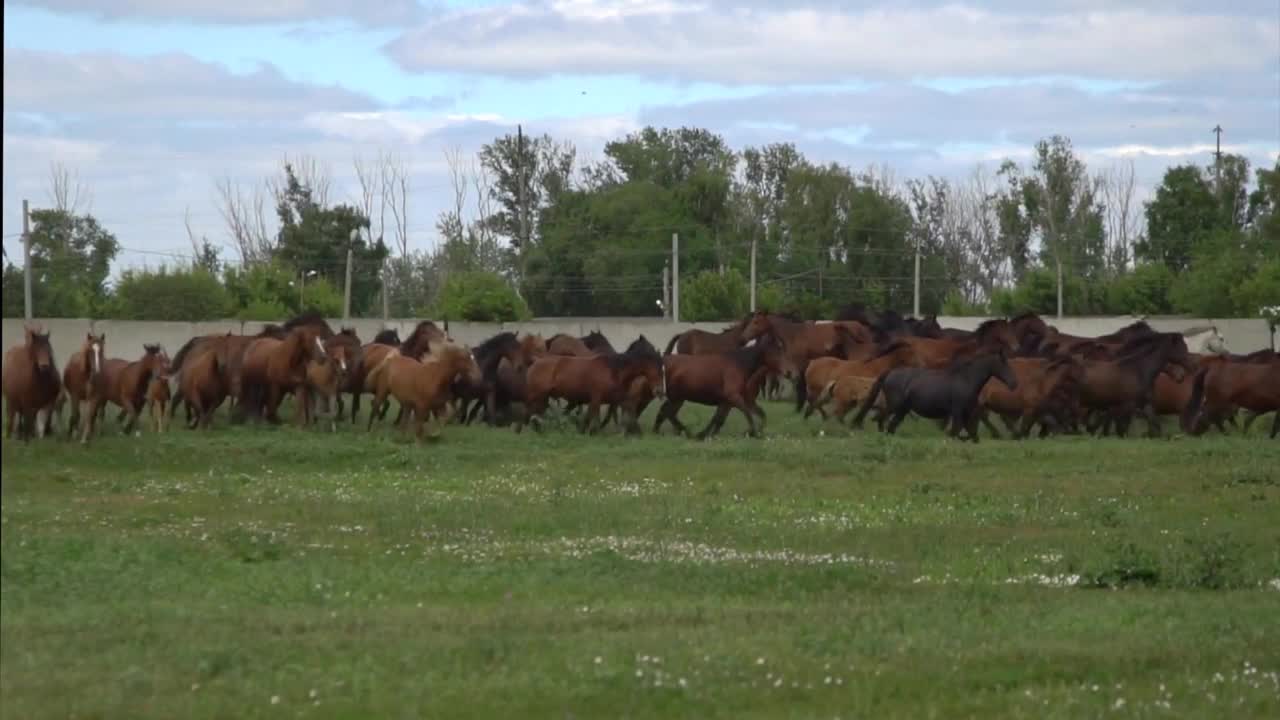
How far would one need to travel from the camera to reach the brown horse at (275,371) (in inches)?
1128

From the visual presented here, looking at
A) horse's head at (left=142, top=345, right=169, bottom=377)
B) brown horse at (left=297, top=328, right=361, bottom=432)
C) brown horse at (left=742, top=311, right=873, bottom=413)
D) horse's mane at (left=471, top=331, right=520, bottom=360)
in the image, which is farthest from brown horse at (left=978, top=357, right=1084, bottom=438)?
horse's head at (left=142, top=345, right=169, bottom=377)

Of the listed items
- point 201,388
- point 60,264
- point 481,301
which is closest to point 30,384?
point 60,264

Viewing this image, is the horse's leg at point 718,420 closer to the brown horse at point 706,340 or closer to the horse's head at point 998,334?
the brown horse at point 706,340

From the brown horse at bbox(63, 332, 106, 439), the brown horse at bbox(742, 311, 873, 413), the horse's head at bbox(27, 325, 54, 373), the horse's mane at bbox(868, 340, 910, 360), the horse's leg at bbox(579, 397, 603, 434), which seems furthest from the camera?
the brown horse at bbox(742, 311, 873, 413)

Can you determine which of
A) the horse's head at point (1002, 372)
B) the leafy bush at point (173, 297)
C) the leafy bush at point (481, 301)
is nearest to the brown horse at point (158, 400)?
the leafy bush at point (173, 297)

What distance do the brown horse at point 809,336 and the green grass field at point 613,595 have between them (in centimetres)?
1587

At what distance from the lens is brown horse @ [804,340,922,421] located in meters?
31.7

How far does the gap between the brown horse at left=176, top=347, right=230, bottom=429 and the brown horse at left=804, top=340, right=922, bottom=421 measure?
10532 mm

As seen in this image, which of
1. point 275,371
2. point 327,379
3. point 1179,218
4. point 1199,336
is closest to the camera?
point 275,371

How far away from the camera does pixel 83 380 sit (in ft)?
40.4

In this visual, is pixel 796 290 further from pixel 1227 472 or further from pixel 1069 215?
pixel 1227 472

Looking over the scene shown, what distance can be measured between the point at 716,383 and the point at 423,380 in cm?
513

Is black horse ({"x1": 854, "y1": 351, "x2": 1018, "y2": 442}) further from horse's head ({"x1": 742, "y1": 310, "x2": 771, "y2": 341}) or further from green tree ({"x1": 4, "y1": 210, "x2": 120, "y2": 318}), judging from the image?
green tree ({"x1": 4, "y1": 210, "x2": 120, "y2": 318})

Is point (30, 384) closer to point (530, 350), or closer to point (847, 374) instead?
point (847, 374)
